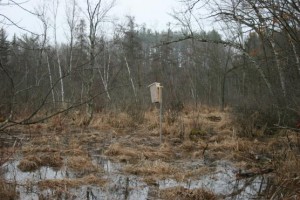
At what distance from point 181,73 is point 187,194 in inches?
914

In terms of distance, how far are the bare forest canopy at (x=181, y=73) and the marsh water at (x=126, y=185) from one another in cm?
105

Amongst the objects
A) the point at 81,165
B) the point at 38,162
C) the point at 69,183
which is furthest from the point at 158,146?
the point at 69,183

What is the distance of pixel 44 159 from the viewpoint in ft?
26.5

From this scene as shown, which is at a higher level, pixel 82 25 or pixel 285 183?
pixel 82 25

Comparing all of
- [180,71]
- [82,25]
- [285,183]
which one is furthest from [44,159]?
[82,25]

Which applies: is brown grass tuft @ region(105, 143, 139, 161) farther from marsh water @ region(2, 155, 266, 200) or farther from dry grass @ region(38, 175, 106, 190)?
dry grass @ region(38, 175, 106, 190)

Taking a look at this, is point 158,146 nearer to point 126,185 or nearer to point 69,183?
point 126,185

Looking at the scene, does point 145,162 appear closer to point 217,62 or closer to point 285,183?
point 285,183

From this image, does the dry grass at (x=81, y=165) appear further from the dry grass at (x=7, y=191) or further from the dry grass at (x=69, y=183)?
the dry grass at (x=7, y=191)

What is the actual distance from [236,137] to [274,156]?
13.0 ft

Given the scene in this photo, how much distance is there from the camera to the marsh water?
583 centimetres

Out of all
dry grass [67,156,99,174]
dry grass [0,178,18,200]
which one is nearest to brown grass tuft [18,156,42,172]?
dry grass [67,156,99,174]

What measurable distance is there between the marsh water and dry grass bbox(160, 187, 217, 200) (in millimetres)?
162

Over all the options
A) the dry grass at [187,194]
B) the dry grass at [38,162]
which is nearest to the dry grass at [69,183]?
the dry grass at [187,194]
